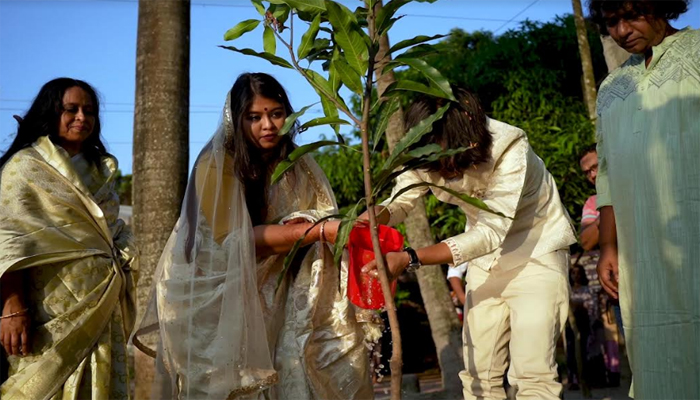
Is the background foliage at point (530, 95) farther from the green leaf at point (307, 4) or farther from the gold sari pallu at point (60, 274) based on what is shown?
the green leaf at point (307, 4)

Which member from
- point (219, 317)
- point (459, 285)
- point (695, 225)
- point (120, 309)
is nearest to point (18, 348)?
point (120, 309)

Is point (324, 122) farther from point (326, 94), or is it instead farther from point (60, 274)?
point (60, 274)

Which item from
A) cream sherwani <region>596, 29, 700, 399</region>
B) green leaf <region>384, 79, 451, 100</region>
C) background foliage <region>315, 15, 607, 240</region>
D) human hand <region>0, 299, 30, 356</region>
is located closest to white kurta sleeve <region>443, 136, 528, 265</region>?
cream sherwani <region>596, 29, 700, 399</region>

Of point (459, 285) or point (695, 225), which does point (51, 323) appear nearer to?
point (695, 225)

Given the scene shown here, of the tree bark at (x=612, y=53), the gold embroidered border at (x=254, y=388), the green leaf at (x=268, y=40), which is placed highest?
the tree bark at (x=612, y=53)

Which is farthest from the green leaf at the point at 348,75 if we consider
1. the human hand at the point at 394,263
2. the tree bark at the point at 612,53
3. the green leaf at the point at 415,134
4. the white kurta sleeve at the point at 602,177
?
the tree bark at the point at 612,53

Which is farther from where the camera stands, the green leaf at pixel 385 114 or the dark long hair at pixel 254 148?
the dark long hair at pixel 254 148

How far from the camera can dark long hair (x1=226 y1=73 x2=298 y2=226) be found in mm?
4480

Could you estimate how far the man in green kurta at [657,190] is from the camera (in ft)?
11.5

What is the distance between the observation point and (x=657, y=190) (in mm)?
3604

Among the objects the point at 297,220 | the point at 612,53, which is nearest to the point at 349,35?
the point at 297,220

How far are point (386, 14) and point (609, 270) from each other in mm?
1554

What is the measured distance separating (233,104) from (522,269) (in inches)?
65.3

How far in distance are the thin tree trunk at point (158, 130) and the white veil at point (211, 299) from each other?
1.86 m
